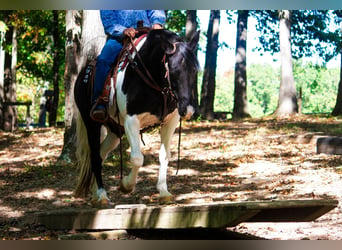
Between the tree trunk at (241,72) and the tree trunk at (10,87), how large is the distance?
7125 mm

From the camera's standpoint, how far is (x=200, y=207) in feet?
14.6

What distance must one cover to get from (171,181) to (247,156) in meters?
2.18

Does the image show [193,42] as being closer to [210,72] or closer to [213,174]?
[213,174]

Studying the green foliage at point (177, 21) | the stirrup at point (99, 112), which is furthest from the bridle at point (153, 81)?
the green foliage at point (177, 21)

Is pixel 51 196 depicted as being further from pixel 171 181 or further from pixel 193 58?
pixel 193 58

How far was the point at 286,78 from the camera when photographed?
16828 millimetres

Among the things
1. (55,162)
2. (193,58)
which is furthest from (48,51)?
(193,58)

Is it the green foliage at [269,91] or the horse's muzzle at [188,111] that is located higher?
the horse's muzzle at [188,111]

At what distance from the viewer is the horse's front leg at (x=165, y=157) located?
5.33 meters

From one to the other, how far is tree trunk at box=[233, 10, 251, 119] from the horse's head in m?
13.6

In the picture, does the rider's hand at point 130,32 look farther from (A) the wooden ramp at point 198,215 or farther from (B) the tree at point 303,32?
(B) the tree at point 303,32

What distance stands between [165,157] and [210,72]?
14035 mm

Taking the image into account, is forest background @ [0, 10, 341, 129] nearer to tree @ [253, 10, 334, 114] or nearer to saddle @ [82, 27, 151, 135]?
tree @ [253, 10, 334, 114]

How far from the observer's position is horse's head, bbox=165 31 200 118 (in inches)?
184
